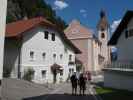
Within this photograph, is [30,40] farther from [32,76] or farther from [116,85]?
[116,85]

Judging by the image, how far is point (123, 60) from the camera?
2739 centimetres

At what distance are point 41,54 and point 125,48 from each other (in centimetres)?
1080

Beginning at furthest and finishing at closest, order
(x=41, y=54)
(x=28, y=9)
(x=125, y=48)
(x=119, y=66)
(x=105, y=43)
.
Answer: (x=105, y=43)
(x=28, y=9)
(x=41, y=54)
(x=125, y=48)
(x=119, y=66)

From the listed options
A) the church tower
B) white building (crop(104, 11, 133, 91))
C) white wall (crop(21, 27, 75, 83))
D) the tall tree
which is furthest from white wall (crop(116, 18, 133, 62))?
the church tower

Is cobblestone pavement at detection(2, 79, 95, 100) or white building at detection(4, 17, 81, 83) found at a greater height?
white building at detection(4, 17, 81, 83)

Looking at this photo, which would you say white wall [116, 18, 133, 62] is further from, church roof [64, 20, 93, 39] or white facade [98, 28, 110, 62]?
white facade [98, 28, 110, 62]

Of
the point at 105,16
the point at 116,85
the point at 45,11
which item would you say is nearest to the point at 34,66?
the point at 116,85

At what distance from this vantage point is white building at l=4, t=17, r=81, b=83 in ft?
87.8

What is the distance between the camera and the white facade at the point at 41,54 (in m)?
27.2

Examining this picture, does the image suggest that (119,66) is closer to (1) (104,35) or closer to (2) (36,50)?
(2) (36,50)

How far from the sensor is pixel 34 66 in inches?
1119

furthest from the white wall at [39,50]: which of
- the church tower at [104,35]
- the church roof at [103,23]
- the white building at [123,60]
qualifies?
the church roof at [103,23]

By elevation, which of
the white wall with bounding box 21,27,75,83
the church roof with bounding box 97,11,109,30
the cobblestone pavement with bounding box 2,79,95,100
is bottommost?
the cobblestone pavement with bounding box 2,79,95,100

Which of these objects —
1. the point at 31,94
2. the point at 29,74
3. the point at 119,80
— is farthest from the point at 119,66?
the point at 31,94
